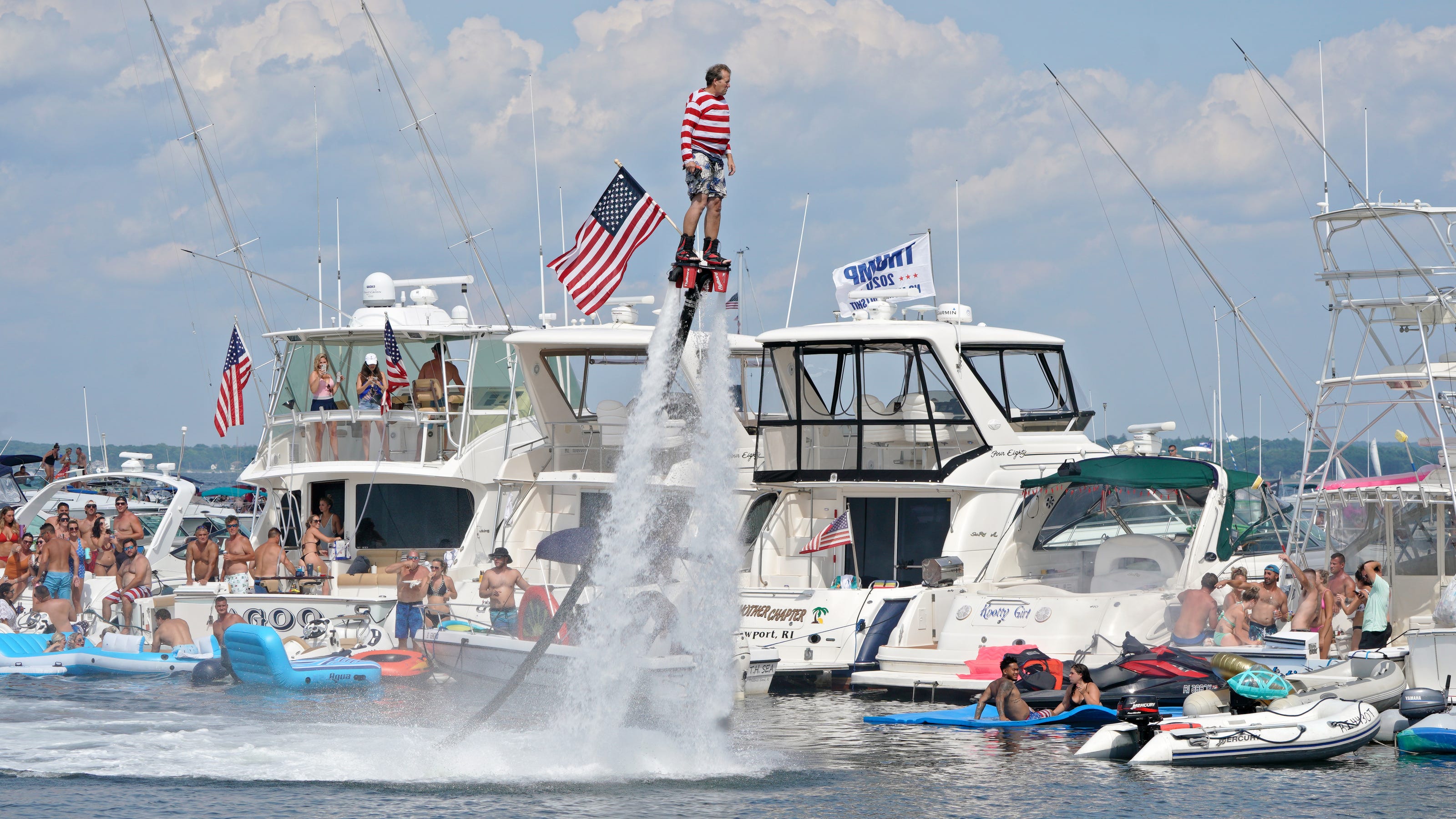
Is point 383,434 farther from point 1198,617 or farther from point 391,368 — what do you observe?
point 1198,617

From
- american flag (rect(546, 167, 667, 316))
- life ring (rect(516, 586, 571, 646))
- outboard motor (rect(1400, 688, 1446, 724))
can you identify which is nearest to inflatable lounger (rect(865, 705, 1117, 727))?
outboard motor (rect(1400, 688, 1446, 724))

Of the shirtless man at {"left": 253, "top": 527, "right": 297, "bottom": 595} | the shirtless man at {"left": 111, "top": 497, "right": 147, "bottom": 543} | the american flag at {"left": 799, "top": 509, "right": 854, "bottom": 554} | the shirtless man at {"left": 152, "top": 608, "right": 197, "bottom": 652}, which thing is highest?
the shirtless man at {"left": 111, "top": 497, "right": 147, "bottom": 543}

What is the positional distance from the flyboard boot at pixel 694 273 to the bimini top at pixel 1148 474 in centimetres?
956

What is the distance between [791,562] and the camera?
2211cm

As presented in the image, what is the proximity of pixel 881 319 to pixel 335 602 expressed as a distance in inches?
340

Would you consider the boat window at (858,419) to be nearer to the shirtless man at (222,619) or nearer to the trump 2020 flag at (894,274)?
the trump 2020 flag at (894,274)

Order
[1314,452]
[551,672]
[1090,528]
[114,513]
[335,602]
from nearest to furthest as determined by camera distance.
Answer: [551,672]
[1314,452]
[335,602]
[1090,528]
[114,513]

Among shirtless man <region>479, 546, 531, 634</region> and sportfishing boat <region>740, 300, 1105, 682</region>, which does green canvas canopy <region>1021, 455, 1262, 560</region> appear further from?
shirtless man <region>479, 546, 531, 634</region>

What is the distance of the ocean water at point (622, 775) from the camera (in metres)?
13.5

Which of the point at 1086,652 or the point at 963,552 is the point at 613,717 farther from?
the point at 963,552

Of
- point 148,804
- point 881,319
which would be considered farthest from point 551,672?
point 881,319

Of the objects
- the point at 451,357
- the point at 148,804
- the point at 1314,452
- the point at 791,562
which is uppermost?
the point at 451,357

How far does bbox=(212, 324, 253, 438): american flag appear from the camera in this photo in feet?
82.8

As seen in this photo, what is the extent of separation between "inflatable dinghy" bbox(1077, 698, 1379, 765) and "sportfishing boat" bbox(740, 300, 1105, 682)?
195 inches
